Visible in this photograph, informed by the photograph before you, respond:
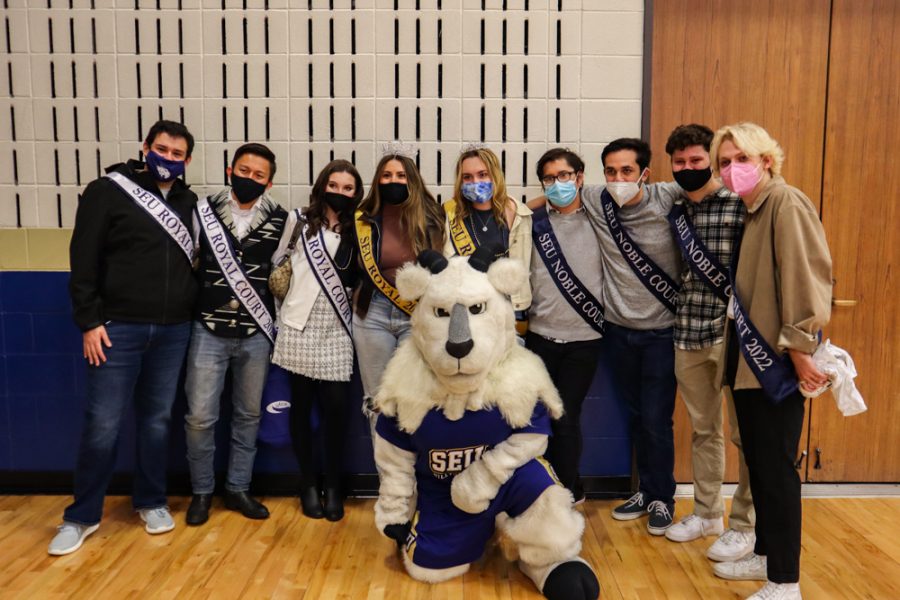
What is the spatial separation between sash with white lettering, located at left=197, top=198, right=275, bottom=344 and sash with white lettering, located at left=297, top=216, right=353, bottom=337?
0.29 metres

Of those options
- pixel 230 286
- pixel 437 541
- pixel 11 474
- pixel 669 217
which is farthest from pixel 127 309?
pixel 669 217

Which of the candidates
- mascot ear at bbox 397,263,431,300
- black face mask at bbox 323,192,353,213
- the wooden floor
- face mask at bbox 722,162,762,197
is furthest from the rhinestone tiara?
the wooden floor

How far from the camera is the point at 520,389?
2.43 m

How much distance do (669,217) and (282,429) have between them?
1913mm

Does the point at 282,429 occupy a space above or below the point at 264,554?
above

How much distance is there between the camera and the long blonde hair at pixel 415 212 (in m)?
2.91

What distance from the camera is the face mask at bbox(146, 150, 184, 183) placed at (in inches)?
112

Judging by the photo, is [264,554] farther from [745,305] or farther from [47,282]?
[745,305]

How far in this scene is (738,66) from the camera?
332 centimetres

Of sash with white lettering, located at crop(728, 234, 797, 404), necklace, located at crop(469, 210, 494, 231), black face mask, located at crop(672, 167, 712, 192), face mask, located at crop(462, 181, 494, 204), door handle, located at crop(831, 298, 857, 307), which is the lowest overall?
sash with white lettering, located at crop(728, 234, 797, 404)

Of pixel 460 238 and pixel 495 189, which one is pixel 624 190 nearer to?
pixel 495 189

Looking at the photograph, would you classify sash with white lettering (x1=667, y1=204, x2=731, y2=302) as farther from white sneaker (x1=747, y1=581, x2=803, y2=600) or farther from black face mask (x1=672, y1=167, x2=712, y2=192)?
white sneaker (x1=747, y1=581, x2=803, y2=600)

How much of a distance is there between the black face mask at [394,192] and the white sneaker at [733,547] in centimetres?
187

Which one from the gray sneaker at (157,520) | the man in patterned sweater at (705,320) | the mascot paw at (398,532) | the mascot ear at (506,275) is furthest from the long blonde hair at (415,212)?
the gray sneaker at (157,520)
